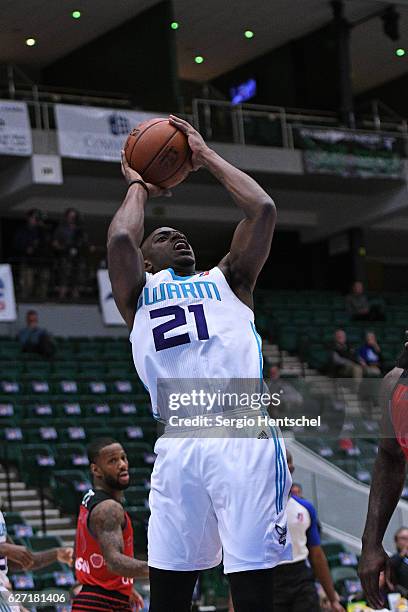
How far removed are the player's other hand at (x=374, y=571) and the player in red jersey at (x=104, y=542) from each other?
2231 mm

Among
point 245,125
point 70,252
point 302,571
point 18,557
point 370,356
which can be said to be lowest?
point 302,571

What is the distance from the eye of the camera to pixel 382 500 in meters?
4.11

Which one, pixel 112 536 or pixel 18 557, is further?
pixel 18 557

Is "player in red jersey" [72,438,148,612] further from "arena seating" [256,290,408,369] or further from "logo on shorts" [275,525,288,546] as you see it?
"arena seating" [256,290,408,369]

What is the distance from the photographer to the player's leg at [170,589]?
4.38m

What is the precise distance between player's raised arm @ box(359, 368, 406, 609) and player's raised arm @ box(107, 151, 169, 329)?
107 cm

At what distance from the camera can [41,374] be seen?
651 inches

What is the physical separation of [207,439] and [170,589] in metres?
0.57

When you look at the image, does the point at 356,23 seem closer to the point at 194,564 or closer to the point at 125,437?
the point at 125,437

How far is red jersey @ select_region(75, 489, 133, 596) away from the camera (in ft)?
20.6

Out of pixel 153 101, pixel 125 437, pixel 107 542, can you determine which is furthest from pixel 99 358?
pixel 107 542

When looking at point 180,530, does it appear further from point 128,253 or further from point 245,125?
point 245,125

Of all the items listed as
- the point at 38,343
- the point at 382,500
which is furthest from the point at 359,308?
the point at 382,500

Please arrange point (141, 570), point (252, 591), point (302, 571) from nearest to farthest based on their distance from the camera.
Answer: point (252, 591) < point (141, 570) < point (302, 571)
